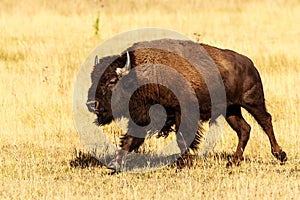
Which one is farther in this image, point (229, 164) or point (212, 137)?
point (212, 137)

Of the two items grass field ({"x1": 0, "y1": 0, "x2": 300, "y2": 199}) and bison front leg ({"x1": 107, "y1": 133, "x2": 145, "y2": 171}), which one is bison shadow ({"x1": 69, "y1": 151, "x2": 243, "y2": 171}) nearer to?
grass field ({"x1": 0, "y1": 0, "x2": 300, "y2": 199})

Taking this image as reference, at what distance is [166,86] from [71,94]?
518 cm

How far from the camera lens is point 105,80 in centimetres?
924

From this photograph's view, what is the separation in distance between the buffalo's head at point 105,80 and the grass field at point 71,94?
2.88 ft

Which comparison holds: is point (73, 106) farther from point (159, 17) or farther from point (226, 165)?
point (159, 17)

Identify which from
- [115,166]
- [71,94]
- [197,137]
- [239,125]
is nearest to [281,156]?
[239,125]

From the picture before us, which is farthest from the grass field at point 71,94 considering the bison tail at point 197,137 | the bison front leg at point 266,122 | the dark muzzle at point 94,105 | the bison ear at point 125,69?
the bison ear at point 125,69

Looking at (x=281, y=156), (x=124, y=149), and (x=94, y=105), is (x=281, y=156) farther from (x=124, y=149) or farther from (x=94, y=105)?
(x=94, y=105)

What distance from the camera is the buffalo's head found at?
30.3ft

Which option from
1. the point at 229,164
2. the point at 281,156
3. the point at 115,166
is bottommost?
the point at 115,166

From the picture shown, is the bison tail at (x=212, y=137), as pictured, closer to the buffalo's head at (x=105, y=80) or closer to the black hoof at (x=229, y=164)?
the black hoof at (x=229, y=164)

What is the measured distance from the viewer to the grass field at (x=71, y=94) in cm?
820

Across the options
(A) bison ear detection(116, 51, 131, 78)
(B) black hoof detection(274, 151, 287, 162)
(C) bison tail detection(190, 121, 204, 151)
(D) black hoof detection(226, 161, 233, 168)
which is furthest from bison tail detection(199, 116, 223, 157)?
(A) bison ear detection(116, 51, 131, 78)

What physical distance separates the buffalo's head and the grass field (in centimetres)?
88
